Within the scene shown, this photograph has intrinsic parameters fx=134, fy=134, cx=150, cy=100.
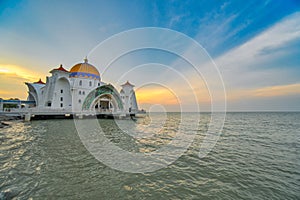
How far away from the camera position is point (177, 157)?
740 centimetres

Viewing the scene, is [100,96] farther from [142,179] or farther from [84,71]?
[142,179]

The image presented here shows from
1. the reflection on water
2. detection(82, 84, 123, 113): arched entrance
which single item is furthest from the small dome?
the reflection on water

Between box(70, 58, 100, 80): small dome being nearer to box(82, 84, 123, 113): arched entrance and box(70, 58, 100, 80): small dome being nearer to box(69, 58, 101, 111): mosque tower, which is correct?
box(69, 58, 101, 111): mosque tower

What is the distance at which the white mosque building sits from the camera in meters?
34.0

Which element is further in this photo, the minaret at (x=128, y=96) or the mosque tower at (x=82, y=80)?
the minaret at (x=128, y=96)

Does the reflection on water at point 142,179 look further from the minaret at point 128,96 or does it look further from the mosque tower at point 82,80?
the minaret at point 128,96

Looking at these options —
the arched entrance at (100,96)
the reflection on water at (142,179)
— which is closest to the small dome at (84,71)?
the arched entrance at (100,96)

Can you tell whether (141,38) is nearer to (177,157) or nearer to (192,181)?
(177,157)

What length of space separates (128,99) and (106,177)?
152 feet

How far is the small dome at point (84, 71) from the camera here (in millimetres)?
39094

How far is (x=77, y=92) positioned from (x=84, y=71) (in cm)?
712

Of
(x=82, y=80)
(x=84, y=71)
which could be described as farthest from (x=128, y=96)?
(x=84, y=71)

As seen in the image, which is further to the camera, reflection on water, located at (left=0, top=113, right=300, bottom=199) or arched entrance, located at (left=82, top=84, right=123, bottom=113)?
arched entrance, located at (left=82, top=84, right=123, bottom=113)

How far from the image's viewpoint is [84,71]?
39.9 metres
